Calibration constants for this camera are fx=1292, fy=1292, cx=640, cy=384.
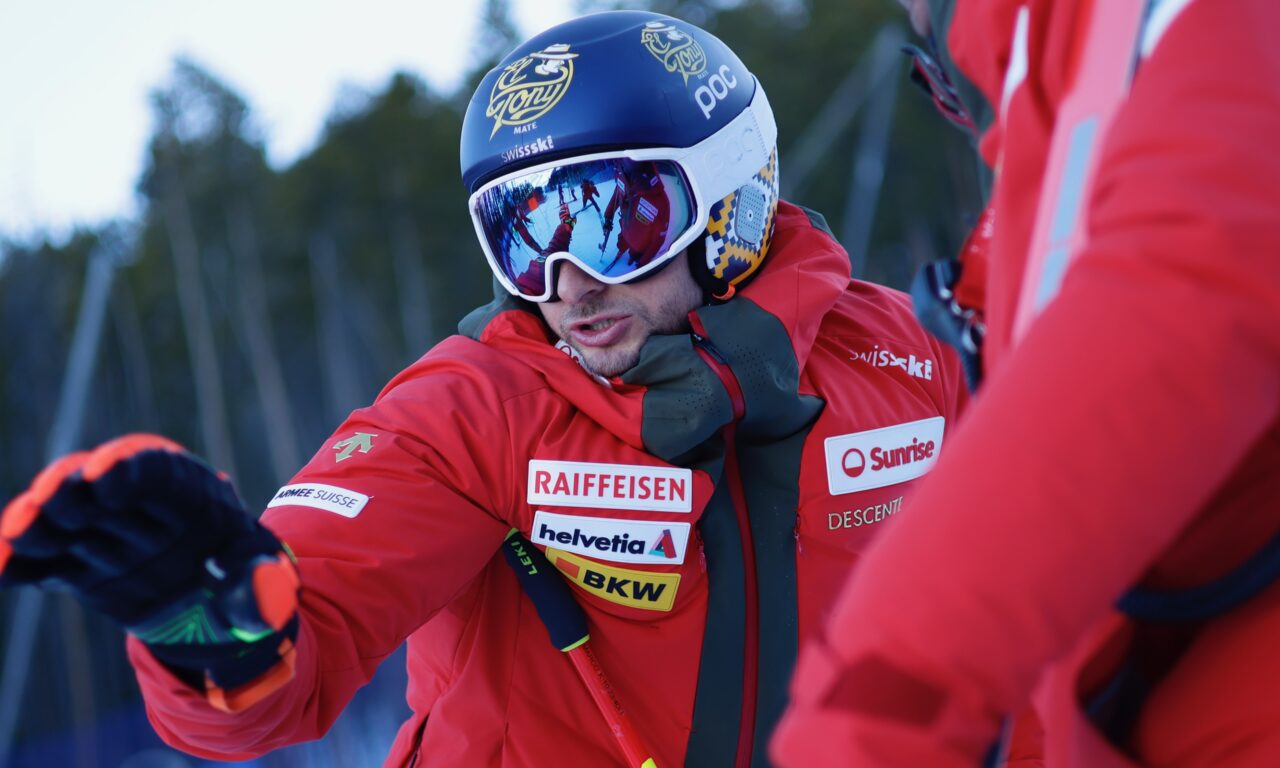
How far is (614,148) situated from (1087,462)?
1.88m

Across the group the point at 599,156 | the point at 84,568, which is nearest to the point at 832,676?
the point at 84,568

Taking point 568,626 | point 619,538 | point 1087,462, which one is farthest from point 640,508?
point 1087,462

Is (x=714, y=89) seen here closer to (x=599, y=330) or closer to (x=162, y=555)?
(x=599, y=330)

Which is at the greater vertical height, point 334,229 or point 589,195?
point 589,195

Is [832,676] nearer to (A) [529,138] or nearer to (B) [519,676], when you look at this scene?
(B) [519,676]

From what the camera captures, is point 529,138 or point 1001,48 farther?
point 529,138

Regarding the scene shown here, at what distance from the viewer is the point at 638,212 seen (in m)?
2.90

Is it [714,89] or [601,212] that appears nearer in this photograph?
[601,212]

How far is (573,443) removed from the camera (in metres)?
2.68

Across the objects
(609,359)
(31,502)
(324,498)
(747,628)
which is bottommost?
(747,628)

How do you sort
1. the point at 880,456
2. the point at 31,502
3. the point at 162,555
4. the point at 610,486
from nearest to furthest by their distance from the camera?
the point at 31,502 → the point at 162,555 → the point at 610,486 → the point at 880,456

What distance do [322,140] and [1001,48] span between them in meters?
36.4

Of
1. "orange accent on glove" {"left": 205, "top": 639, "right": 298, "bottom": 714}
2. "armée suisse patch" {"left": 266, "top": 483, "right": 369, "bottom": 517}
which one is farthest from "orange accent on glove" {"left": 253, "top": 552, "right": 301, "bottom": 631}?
"armée suisse patch" {"left": 266, "top": 483, "right": 369, "bottom": 517}

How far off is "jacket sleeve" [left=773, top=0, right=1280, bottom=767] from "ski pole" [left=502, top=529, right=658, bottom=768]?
1510 mm
